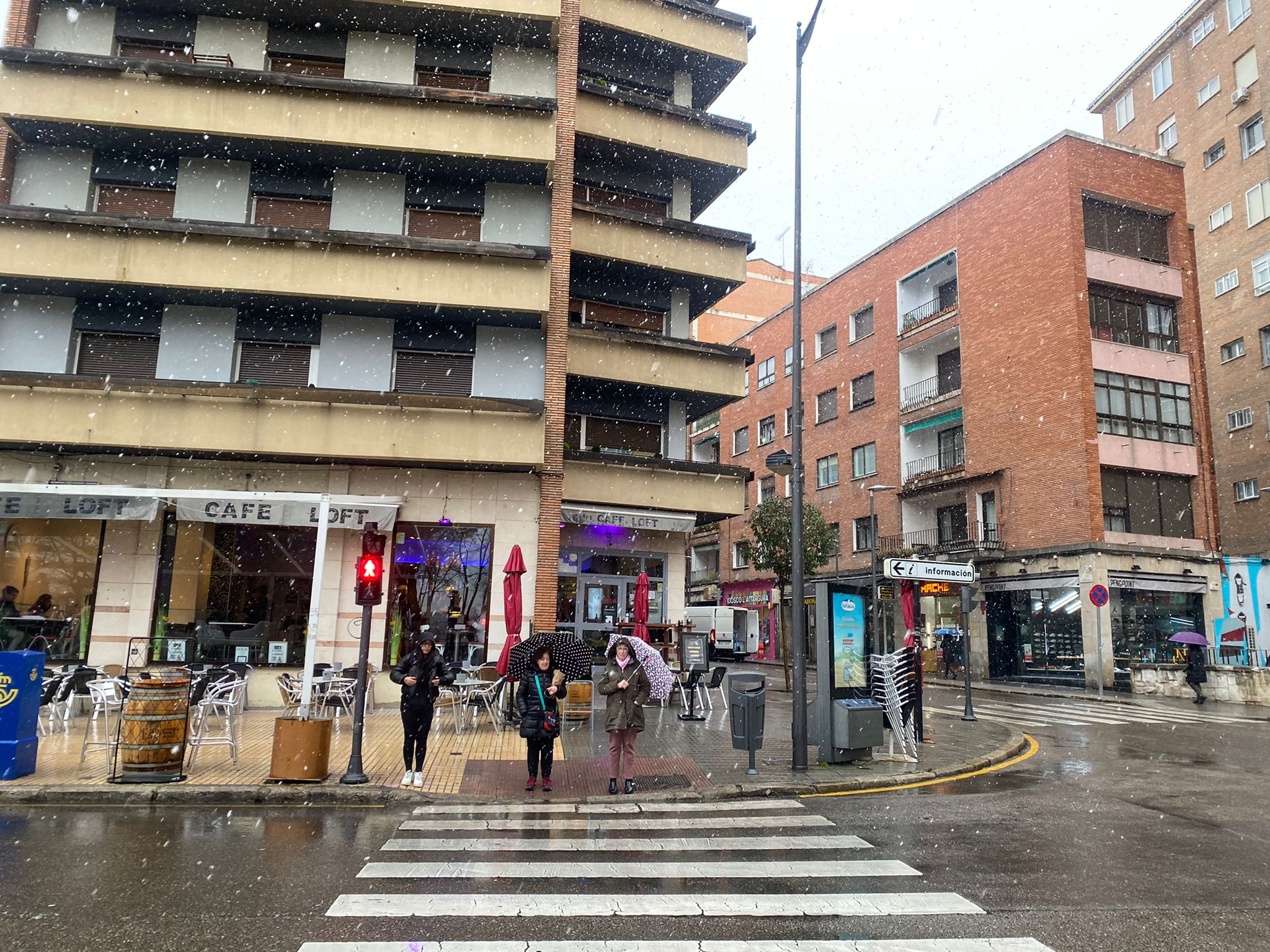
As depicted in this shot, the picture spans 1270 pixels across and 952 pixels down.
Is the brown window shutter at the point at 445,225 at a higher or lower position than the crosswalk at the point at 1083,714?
higher

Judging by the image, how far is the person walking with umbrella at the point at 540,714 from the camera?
9.79m

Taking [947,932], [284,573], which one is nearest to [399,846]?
[947,932]

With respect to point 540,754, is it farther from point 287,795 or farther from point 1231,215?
point 1231,215

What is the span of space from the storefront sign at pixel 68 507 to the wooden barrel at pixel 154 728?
23.1 ft

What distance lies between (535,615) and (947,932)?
43.8 ft

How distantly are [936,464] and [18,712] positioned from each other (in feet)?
114

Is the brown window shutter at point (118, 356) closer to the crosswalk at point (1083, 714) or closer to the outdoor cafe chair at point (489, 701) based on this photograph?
the outdoor cafe chair at point (489, 701)

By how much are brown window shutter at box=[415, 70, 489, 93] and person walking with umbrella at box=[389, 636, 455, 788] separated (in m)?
15.3

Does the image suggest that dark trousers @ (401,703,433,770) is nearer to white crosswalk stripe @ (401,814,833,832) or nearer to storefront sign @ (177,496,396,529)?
white crosswalk stripe @ (401,814,833,832)

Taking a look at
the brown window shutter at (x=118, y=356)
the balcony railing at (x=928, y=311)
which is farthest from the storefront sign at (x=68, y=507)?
the balcony railing at (x=928, y=311)

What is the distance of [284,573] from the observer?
58.5ft

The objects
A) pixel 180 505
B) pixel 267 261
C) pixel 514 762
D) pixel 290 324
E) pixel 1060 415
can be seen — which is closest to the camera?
pixel 514 762

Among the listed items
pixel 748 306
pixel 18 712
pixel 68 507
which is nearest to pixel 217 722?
pixel 18 712

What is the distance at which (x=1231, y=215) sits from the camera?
37.6 metres
